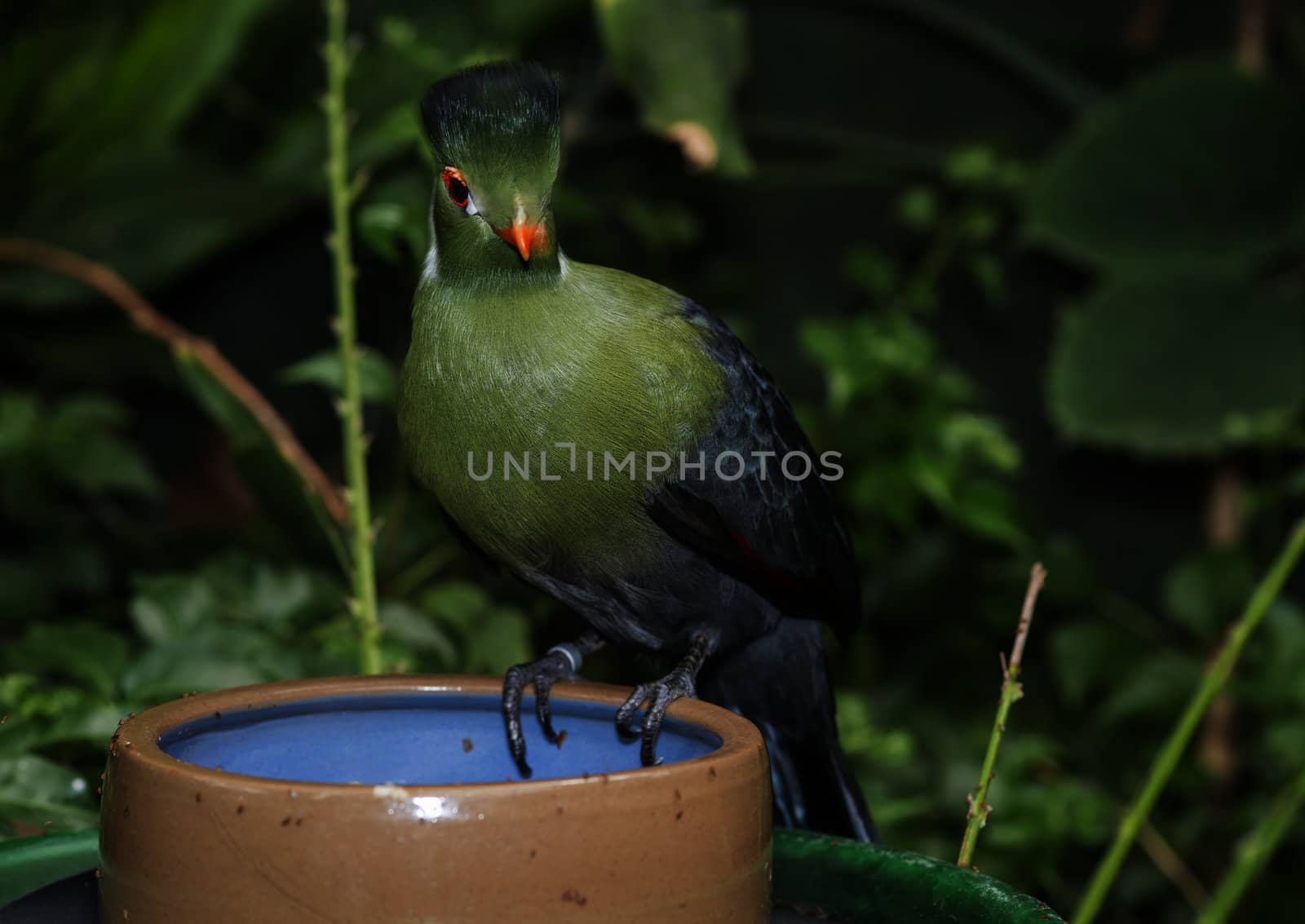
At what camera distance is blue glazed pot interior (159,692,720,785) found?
109 cm

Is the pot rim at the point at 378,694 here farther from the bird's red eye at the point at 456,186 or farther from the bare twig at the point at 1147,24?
the bare twig at the point at 1147,24

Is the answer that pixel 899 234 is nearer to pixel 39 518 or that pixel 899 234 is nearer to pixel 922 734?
pixel 922 734

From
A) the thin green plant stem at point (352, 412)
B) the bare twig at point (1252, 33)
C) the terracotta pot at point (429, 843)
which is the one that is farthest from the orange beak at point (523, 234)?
the bare twig at point (1252, 33)

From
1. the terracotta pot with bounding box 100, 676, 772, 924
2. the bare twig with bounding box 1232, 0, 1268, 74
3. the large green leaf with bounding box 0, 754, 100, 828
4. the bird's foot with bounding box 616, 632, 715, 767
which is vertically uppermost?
the bare twig with bounding box 1232, 0, 1268, 74

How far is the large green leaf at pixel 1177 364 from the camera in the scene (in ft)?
11.0

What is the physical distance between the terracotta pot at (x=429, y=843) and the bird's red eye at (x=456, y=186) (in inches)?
25.6

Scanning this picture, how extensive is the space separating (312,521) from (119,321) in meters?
1.63

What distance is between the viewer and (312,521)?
6.50ft

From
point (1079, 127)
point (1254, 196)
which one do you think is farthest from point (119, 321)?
point (1254, 196)

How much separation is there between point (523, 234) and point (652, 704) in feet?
1.58

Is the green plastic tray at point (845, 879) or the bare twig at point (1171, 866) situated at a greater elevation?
the green plastic tray at point (845, 879)

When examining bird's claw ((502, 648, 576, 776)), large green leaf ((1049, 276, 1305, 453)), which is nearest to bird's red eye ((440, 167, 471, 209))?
bird's claw ((502, 648, 576, 776))

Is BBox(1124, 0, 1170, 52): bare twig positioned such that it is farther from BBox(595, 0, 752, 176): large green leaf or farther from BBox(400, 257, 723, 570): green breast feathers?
BBox(400, 257, 723, 570): green breast feathers

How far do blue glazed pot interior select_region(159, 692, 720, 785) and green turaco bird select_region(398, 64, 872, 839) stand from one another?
A: 2.9 inches
